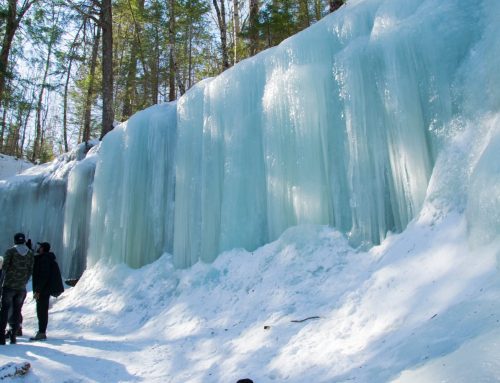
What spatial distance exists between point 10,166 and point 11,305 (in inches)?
554

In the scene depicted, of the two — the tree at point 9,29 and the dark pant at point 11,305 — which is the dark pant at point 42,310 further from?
the tree at point 9,29

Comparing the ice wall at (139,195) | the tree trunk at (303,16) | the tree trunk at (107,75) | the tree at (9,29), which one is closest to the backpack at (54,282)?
the ice wall at (139,195)

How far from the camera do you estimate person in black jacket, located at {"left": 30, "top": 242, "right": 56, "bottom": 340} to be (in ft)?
18.0

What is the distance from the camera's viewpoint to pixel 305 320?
4.14m

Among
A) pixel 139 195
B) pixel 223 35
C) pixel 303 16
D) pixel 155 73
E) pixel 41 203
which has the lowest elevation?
pixel 139 195

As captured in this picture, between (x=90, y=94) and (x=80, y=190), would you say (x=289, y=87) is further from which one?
(x=90, y=94)

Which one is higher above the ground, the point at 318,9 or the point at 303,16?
the point at 318,9

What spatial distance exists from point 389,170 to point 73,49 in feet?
39.1

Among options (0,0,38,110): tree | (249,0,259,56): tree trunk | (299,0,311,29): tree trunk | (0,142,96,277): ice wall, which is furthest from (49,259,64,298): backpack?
(299,0,311,29): tree trunk

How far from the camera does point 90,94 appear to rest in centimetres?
1539

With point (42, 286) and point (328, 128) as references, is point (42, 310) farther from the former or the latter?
point (328, 128)

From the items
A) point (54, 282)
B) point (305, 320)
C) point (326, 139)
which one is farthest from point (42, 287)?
point (326, 139)

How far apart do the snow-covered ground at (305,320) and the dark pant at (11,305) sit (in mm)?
253

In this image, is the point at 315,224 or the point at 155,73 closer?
the point at 315,224
